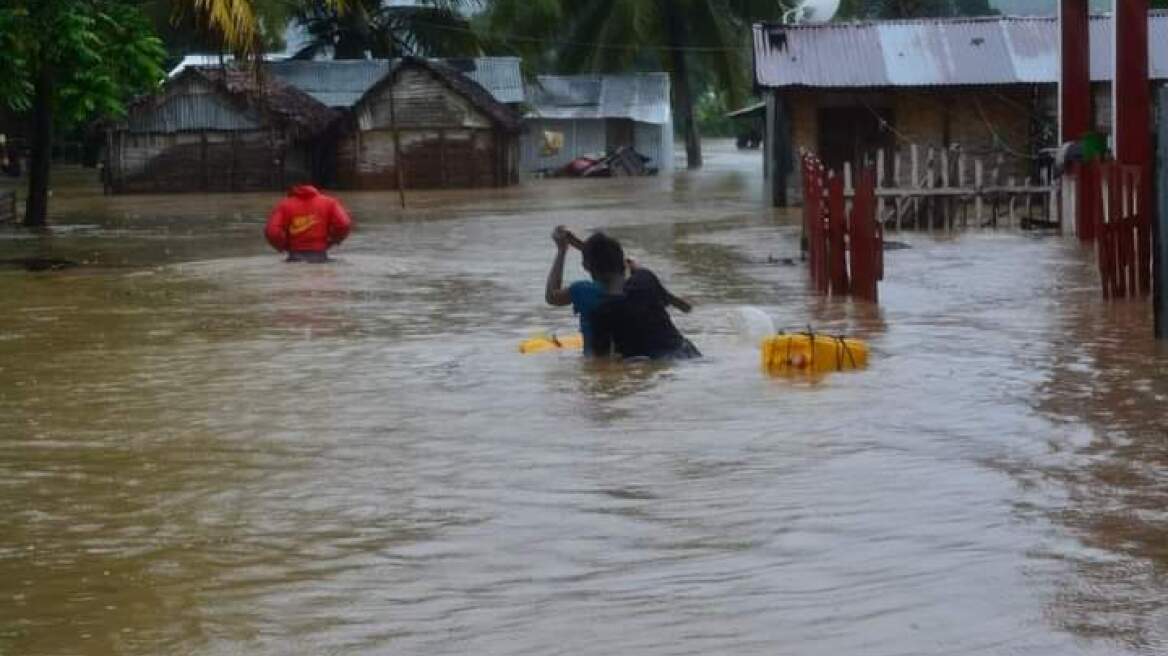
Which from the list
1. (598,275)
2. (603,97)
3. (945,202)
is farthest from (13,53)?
(603,97)

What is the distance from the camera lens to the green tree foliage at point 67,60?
27500 millimetres

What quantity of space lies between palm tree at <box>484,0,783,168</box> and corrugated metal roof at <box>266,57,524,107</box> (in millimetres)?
2356

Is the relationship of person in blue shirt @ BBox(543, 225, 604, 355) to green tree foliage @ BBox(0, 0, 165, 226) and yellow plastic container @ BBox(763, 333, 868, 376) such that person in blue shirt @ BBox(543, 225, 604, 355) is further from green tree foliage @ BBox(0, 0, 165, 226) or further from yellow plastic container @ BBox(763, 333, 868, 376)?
green tree foliage @ BBox(0, 0, 165, 226)

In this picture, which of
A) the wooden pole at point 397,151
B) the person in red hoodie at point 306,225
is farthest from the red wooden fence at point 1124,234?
the wooden pole at point 397,151

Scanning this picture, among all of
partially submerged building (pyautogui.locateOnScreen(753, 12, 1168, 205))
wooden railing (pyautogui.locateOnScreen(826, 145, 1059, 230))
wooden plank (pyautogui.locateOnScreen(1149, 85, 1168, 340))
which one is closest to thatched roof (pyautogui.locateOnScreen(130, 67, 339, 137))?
partially submerged building (pyautogui.locateOnScreen(753, 12, 1168, 205))

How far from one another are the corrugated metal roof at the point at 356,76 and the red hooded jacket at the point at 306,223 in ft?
112

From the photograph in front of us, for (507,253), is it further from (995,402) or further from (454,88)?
(454,88)

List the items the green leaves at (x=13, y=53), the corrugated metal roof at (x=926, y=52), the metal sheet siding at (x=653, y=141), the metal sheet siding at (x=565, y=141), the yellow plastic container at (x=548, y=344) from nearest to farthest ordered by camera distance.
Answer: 1. the yellow plastic container at (x=548, y=344)
2. the green leaves at (x=13, y=53)
3. the corrugated metal roof at (x=926, y=52)
4. the metal sheet siding at (x=565, y=141)
5. the metal sheet siding at (x=653, y=141)

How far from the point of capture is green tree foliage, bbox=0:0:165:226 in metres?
27.5

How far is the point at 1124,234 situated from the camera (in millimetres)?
16266

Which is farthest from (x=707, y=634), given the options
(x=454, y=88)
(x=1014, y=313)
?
(x=454, y=88)

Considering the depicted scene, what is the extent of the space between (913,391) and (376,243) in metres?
17.2

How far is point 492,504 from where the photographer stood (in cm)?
860

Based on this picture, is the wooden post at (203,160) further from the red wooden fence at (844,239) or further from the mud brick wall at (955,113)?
the red wooden fence at (844,239)
